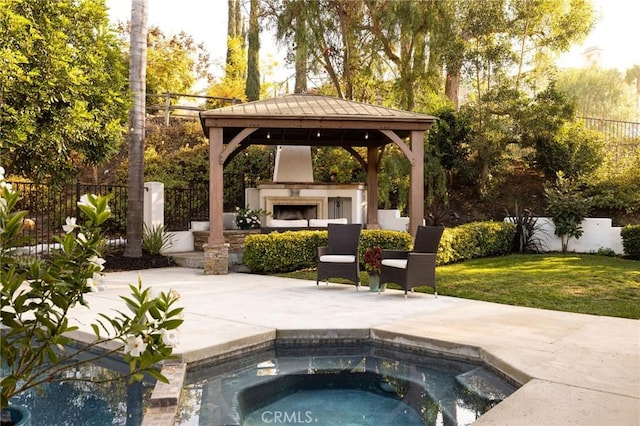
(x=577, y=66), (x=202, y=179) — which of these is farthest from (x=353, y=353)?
(x=577, y=66)

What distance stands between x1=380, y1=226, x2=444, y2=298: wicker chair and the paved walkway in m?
0.26

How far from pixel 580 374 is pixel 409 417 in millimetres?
1330

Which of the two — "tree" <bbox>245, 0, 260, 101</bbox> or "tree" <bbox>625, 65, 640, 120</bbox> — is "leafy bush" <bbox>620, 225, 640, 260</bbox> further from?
"tree" <bbox>625, 65, 640, 120</bbox>

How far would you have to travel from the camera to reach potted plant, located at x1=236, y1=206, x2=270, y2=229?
1279 cm

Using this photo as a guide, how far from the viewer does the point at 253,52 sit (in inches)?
640

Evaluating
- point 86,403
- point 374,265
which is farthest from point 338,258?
point 86,403

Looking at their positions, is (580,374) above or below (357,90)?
below

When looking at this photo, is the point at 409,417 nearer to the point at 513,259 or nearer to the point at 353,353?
the point at 353,353

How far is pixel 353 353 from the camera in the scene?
16.2 ft

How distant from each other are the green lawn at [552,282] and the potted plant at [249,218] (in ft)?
11.3

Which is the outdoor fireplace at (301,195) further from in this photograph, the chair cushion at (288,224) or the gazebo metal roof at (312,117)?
the gazebo metal roof at (312,117)

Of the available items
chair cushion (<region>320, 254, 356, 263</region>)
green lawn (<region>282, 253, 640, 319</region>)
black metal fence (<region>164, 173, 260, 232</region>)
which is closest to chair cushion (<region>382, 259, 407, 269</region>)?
chair cushion (<region>320, 254, 356, 263</region>)

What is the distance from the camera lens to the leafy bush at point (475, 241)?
10.7m

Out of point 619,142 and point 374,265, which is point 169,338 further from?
point 619,142
